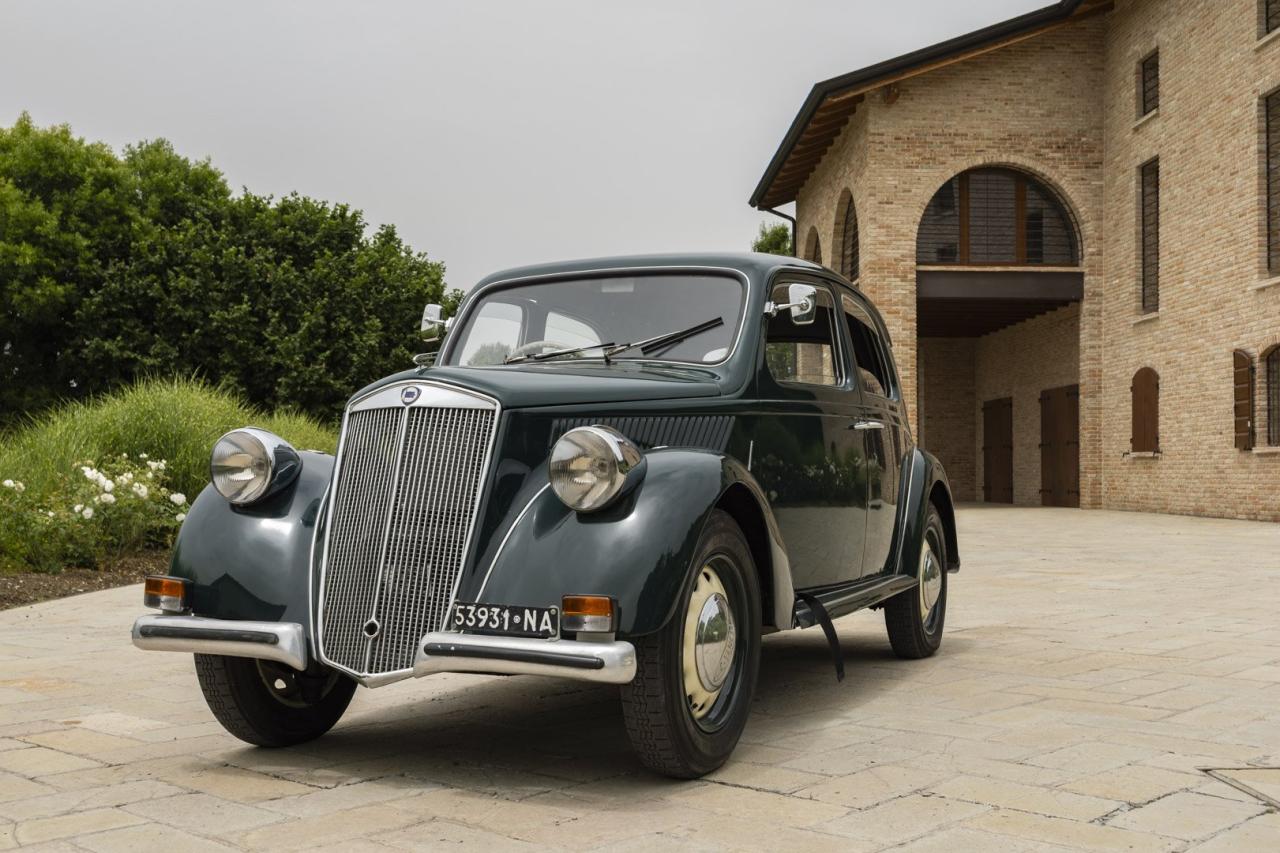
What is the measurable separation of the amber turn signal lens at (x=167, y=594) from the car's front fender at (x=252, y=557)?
0.09 ft

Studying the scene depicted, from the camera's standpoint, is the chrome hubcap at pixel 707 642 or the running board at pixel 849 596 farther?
the running board at pixel 849 596

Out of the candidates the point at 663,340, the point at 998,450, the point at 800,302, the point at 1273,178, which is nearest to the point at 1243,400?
the point at 1273,178

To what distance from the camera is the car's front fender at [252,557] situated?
4.35m

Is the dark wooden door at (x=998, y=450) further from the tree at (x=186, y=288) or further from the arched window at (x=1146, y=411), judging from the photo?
the tree at (x=186, y=288)

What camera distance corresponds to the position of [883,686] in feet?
19.7

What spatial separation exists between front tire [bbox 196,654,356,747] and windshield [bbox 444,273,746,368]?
60.4 inches

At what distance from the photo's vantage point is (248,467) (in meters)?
4.65

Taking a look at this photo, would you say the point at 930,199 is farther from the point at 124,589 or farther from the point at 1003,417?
the point at 124,589

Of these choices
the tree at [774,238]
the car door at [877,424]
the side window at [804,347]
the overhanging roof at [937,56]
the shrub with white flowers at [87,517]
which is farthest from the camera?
the tree at [774,238]

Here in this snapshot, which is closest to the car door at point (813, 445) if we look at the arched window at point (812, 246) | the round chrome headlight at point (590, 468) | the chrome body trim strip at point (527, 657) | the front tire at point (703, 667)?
the front tire at point (703, 667)

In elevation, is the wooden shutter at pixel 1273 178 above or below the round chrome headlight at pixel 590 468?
above

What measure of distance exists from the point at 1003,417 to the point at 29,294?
27257mm

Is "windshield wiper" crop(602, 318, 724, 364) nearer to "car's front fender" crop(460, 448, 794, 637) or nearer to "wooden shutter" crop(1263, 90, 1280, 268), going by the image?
"car's front fender" crop(460, 448, 794, 637)

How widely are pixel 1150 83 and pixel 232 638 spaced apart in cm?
2365
